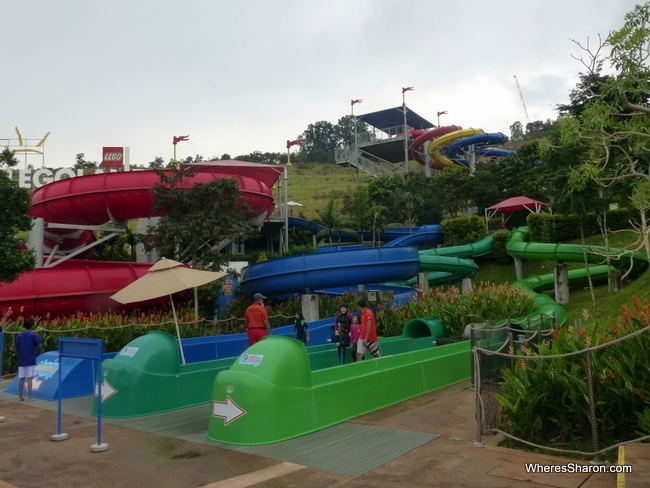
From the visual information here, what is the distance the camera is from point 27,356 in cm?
1014

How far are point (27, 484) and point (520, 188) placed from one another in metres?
38.8

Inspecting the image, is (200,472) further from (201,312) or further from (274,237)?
(274,237)

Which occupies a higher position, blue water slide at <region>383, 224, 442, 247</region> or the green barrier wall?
blue water slide at <region>383, 224, 442, 247</region>

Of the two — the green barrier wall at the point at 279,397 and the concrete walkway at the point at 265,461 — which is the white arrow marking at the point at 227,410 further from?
the concrete walkway at the point at 265,461

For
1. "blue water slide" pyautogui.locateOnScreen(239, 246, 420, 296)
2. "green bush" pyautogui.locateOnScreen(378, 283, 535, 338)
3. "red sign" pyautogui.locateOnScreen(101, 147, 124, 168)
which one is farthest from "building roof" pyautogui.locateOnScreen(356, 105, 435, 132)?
"green bush" pyautogui.locateOnScreen(378, 283, 535, 338)

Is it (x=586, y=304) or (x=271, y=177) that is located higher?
(x=271, y=177)

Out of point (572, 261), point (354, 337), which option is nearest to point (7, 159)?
point (354, 337)

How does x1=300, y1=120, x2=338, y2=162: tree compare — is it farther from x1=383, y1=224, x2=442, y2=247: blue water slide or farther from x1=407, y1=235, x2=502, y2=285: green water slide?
x1=407, y1=235, x2=502, y2=285: green water slide

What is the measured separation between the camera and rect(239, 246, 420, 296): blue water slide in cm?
1936

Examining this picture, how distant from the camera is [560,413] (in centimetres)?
660

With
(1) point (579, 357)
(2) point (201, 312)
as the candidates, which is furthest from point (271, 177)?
(1) point (579, 357)

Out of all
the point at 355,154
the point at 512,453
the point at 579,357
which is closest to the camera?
the point at 512,453

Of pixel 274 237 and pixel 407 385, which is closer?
pixel 407 385

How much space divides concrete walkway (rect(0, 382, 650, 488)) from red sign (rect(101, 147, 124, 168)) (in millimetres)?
22806
